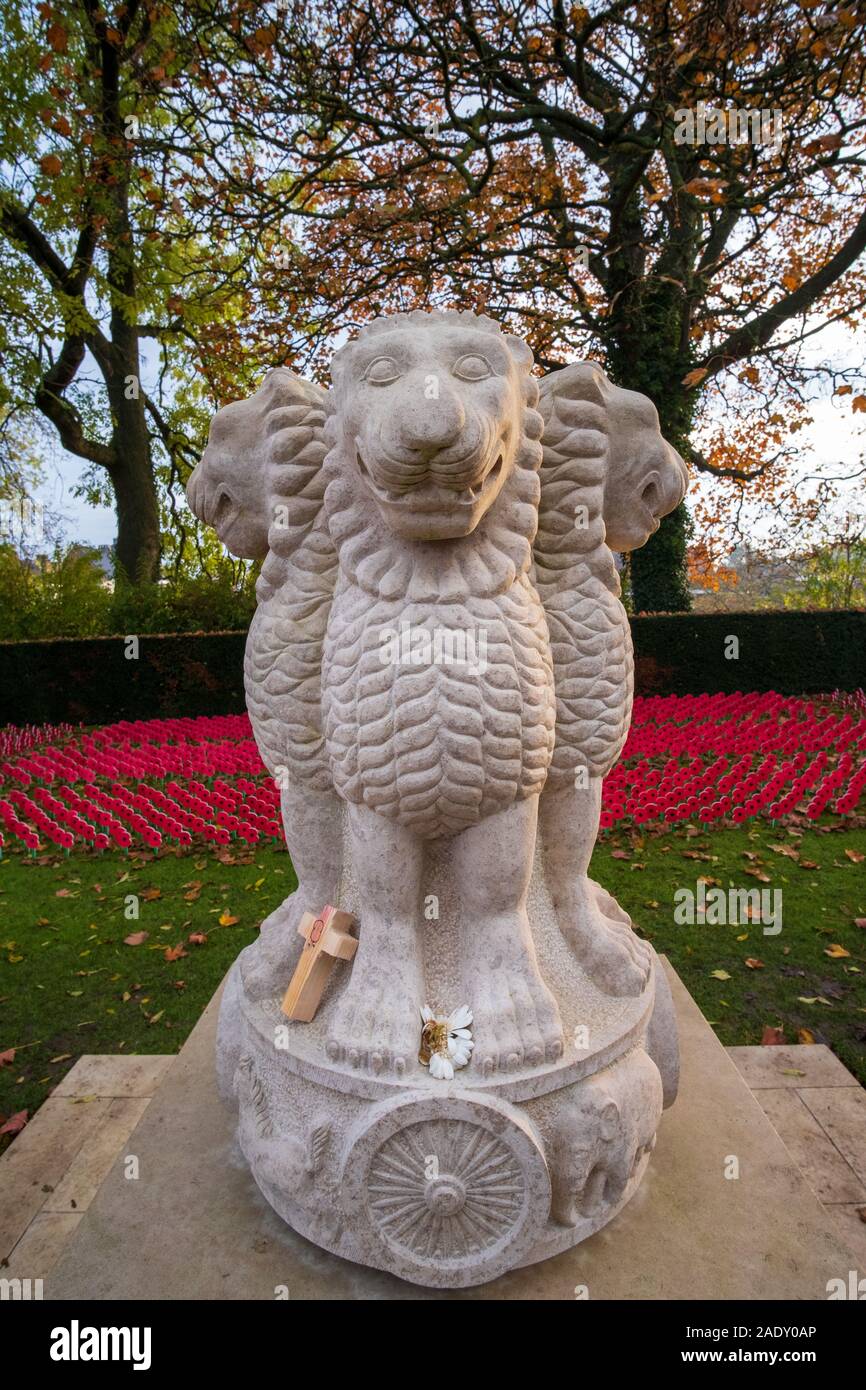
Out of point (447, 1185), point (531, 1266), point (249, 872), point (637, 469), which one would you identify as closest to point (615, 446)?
point (637, 469)

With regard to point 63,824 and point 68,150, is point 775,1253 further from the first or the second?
point 68,150

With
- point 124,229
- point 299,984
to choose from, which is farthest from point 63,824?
point 124,229

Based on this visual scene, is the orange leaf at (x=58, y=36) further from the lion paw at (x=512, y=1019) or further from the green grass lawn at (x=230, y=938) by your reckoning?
the lion paw at (x=512, y=1019)

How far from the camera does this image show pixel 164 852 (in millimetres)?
5922

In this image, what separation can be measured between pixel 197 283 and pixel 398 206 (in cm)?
487

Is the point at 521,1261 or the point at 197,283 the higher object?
the point at 197,283

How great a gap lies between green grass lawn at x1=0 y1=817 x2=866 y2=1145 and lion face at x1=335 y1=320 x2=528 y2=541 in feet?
9.37

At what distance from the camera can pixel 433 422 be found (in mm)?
1588

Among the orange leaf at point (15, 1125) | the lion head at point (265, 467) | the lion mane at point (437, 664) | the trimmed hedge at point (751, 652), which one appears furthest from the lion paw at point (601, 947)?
the trimmed hedge at point (751, 652)

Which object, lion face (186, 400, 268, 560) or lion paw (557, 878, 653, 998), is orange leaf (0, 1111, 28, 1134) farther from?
lion face (186, 400, 268, 560)

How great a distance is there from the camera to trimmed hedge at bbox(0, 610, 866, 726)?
9.62m
